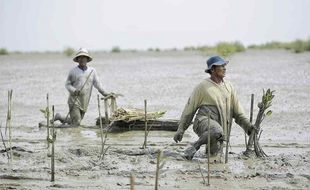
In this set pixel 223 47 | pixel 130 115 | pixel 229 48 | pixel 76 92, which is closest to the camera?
pixel 130 115

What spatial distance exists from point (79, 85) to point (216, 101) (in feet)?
13.0

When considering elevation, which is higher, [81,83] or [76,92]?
[81,83]

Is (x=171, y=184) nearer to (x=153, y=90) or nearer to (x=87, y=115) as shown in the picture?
(x=87, y=115)

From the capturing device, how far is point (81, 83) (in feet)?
39.2

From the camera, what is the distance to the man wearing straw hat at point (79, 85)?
11.9 metres

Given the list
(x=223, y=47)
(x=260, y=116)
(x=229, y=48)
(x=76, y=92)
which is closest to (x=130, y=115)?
(x=76, y=92)

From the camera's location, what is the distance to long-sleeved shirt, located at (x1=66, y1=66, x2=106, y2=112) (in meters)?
11.9

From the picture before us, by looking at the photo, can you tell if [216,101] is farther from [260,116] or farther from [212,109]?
[260,116]

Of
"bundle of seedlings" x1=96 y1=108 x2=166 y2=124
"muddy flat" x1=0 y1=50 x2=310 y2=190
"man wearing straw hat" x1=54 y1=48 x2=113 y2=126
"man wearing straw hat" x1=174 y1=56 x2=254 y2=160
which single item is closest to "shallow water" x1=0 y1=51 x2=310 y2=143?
"muddy flat" x1=0 y1=50 x2=310 y2=190

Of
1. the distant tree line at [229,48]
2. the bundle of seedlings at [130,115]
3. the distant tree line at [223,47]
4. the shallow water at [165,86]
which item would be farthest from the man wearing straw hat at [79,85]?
the distant tree line at [223,47]

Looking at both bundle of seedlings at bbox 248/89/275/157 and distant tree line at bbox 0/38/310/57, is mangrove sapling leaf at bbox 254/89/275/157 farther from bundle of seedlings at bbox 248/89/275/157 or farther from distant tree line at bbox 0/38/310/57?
distant tree line at bbox 0/38/310/57

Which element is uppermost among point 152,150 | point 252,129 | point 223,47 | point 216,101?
point 223,47

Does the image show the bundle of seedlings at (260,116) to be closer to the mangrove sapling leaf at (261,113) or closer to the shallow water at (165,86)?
the mangrove sapling leaf at (261,113)

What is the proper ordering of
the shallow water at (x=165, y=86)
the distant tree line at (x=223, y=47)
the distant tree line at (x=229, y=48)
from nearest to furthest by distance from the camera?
the shallow water at (x=165, y=86), the distant tree line at (x=229, y=48), the distant tree line at (x=223, y=47)
